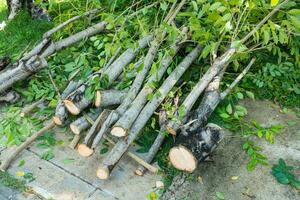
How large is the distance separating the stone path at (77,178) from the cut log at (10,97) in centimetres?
78

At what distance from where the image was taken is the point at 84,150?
3.79 m

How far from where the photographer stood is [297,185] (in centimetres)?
354

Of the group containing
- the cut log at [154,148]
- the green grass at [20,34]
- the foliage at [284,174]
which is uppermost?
the green grass at [20,34]

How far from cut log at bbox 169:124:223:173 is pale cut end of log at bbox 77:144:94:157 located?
758 mm

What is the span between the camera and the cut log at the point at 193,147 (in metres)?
3.46

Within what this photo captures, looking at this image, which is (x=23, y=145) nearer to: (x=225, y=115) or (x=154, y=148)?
(x=154, y=148)

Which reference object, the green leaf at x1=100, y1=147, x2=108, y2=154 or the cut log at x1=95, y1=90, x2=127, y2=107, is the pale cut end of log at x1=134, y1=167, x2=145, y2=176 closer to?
the green leaf at x1=100, y1=147, x2=108, y2=154

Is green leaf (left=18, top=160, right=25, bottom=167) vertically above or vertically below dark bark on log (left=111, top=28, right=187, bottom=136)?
below

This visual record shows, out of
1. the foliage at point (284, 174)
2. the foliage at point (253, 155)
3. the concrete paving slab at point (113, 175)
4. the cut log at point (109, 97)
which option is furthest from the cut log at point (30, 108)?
the foliage at point (284, 174)

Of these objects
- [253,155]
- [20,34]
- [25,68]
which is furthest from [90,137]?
Result: [20,34]

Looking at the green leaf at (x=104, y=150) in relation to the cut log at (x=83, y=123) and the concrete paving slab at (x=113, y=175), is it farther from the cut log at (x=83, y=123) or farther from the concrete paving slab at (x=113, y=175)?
the cut log at (x=83, y=123)

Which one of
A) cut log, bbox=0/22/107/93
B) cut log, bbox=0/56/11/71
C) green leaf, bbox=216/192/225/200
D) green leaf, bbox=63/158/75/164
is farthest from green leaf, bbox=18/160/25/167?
green leaf, bbox=216/192/225/200

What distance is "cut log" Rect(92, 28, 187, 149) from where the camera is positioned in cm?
377

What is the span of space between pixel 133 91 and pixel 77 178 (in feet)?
3.16
